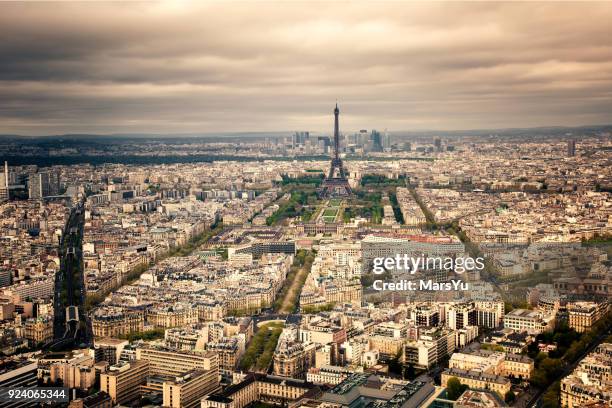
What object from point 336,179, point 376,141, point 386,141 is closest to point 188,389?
point 336,179

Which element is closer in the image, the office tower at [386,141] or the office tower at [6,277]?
the office tower at [6,277]

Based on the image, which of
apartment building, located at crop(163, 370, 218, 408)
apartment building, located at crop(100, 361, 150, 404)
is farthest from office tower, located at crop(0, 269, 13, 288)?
apartment building, located at crop(163, 370, 218, 408)

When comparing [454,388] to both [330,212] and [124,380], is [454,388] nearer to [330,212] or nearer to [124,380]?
[124,380]

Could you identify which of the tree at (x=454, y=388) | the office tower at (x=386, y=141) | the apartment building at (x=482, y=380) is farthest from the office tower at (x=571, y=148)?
the office tower at (x=386, y=141)

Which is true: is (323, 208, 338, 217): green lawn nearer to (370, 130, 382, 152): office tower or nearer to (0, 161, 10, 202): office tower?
(0, 161, 10, 202): office tower

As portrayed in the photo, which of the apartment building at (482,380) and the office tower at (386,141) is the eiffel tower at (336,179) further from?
the apartment building at (482,380)

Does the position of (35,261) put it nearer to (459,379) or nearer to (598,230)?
(459,379)

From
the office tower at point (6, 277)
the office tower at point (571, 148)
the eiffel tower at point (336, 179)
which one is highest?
the office tower at point (571, 148)
